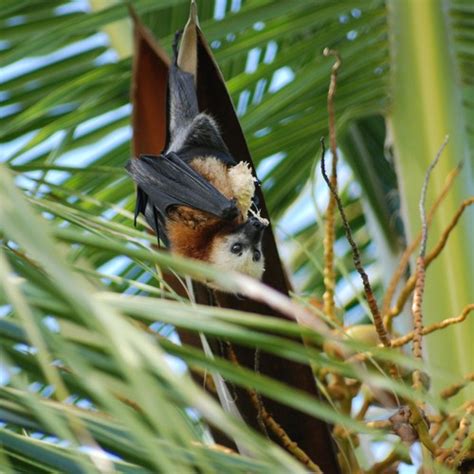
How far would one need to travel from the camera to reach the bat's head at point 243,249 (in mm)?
1381

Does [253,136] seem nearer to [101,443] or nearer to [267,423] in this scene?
[267,423]

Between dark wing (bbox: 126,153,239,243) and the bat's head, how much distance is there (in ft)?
0.12

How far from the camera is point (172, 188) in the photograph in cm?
151

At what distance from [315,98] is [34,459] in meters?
1.20

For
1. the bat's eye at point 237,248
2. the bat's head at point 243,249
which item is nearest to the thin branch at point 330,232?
the bat's head at point 243,249

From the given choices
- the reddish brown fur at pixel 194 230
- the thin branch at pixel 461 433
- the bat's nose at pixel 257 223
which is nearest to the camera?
the thin branch at pixel 461 433

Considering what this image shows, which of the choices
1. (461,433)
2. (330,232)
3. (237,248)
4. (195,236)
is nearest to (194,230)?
(195,236)

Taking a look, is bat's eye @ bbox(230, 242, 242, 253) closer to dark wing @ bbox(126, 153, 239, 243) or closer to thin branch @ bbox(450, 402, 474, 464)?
dark wing @ bbox(126, 153, 239, 243)

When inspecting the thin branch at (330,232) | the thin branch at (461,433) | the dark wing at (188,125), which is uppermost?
the dark wing at (188,125)

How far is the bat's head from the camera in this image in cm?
138

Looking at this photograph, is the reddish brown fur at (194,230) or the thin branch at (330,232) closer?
the thin branch at (330,232)

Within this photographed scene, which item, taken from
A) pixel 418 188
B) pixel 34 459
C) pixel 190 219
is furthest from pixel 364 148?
pixel 34 459

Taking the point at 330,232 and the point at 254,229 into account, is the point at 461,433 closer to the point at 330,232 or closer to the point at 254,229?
the point at 330,232

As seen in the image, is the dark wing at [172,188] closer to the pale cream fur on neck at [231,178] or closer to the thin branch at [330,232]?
the pale cream fur on neck at [231,178]
